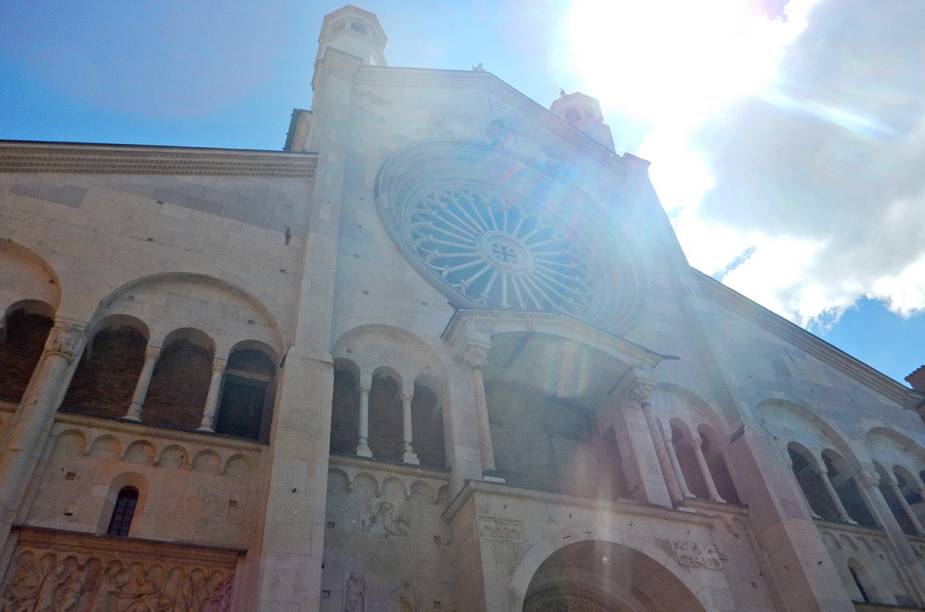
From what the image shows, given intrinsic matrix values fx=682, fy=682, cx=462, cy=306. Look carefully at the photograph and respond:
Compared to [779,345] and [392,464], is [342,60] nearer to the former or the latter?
[392,464]

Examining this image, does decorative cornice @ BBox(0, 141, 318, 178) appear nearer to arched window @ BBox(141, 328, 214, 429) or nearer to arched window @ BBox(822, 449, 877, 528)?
arched window @ BBox(141, 328, 214, 429)

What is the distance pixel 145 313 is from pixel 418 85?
998 cm

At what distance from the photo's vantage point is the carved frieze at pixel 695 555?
1016 cm

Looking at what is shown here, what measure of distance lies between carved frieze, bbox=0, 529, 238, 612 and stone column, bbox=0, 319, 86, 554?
1.41ft

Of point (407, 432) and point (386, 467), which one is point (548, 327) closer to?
point (407, 432)

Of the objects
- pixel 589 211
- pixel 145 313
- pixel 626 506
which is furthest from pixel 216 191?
pixel 589 211

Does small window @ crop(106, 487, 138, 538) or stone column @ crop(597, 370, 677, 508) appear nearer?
small window @ crop(106, 487, 138, 538)

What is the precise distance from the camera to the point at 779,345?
53.8ft

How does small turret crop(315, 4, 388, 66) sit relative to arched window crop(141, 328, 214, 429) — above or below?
above

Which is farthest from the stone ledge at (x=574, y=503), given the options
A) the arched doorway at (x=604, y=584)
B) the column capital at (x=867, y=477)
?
the column capital at (x=867, y=477)

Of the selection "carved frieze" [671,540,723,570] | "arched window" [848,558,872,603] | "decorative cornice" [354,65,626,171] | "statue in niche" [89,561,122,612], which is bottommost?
"statue in niche" [89,561,122,612]

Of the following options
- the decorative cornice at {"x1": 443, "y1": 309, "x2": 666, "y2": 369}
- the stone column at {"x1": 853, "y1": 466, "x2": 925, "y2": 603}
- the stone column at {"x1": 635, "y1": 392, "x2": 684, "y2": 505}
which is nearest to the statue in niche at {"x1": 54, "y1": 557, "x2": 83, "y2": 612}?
the decorative cornice at {"x1": 443, "y1": 309, "x2": 666, "y2": 369}

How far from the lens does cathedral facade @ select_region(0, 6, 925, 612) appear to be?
27.5 ft

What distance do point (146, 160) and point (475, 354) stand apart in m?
6.63
